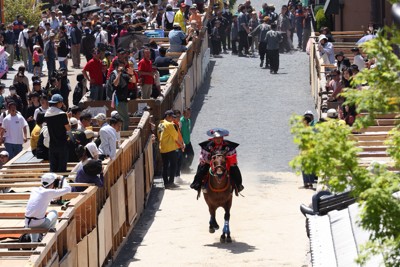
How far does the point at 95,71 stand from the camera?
27.6 meters

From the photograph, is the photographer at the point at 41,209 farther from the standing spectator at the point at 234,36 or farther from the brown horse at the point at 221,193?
the standing spectator at the point at 234,36

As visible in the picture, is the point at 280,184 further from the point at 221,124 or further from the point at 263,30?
the point at 263,30

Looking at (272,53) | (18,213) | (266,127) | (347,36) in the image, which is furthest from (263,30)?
(18,213)

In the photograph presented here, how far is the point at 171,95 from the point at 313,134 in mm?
20051

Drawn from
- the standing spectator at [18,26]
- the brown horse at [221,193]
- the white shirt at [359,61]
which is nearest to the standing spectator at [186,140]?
the white shirt at [359,61]

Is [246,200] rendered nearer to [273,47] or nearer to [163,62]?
[163,62]

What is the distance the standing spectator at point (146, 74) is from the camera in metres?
28.4

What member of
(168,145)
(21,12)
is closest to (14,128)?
(168,145)

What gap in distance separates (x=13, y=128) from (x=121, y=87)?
244 centimetres

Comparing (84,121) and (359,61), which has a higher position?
(359,61)

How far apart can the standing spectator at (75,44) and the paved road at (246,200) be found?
431 cm

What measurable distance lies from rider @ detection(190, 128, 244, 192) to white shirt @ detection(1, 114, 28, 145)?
179 inches

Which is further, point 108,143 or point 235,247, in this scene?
point 235,247

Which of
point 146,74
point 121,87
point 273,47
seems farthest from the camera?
point 273,47
